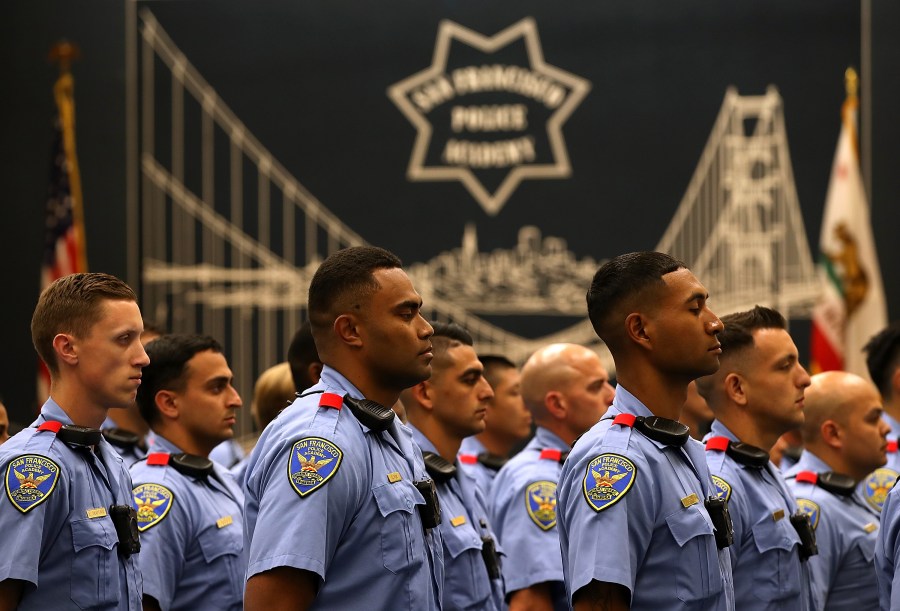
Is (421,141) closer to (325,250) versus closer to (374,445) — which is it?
(325,250)

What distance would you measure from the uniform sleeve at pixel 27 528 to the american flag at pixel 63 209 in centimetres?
558

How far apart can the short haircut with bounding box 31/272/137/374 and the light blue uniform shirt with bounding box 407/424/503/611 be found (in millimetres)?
979

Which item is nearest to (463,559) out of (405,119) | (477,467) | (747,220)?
(477,467)

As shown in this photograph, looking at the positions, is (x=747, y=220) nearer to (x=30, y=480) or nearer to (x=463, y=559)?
(x=463, y=559)

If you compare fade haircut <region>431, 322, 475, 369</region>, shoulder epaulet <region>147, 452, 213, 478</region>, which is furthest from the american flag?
shoulder epaulet <region>147, 452, 213, 478</region>

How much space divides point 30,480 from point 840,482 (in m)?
2.30

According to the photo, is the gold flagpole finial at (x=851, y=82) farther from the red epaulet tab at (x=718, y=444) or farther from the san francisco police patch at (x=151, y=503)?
the san francisco police patch at (x=151, y=503)

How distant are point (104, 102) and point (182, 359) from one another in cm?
511

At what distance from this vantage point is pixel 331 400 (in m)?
2.31

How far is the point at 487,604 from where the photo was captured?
10.8 ft

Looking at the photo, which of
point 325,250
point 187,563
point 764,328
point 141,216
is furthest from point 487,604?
point 141,216

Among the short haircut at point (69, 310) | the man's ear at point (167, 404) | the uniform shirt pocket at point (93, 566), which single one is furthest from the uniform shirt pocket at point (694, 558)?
the man's ear at point (167, 404)

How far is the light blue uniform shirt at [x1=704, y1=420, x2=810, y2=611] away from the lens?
2.83 m

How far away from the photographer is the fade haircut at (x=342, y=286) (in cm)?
240
